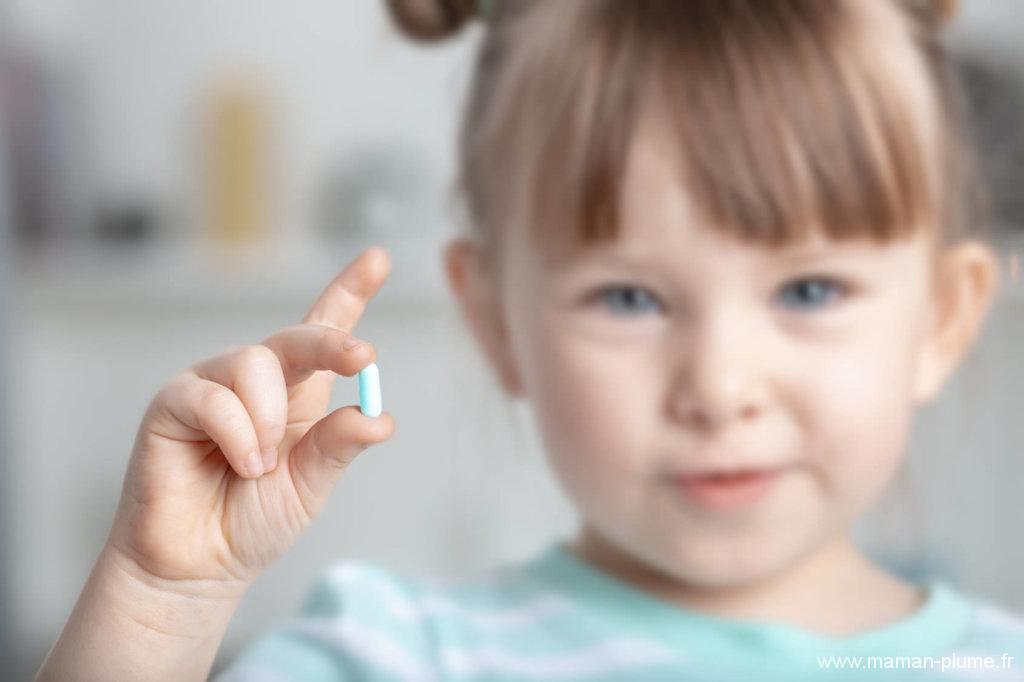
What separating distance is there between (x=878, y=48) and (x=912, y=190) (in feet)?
0.26

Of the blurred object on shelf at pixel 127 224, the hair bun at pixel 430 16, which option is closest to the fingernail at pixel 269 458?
the hair bun at pixel 430 16

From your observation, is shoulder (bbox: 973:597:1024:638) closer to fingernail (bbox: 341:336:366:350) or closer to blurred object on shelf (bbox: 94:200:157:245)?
fingernail (bbox: 341:336:366:350)

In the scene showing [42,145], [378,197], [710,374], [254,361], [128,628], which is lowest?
[128,628]

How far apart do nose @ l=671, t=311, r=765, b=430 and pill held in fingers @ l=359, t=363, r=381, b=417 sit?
0.20m

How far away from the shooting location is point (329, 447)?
0.46m

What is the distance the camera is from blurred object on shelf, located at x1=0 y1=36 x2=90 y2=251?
4.56 ft

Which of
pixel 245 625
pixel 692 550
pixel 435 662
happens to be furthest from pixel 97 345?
pixel 692 550

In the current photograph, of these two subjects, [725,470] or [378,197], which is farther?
[378,197]

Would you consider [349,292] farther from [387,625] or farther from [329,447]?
[387,625]

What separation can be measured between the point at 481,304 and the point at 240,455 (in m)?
0.32

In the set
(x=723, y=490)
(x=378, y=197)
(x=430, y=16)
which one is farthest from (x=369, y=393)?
(x=378, y=197)

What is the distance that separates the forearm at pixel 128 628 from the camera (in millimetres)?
475

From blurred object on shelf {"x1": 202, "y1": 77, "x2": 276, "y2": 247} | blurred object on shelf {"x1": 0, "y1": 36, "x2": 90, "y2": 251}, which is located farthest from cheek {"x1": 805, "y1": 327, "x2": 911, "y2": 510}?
blurred object on shelf {"x1": 0, "y1": 36, "x2": 90, "y2": 251}

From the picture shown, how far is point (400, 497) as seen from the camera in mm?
1463
